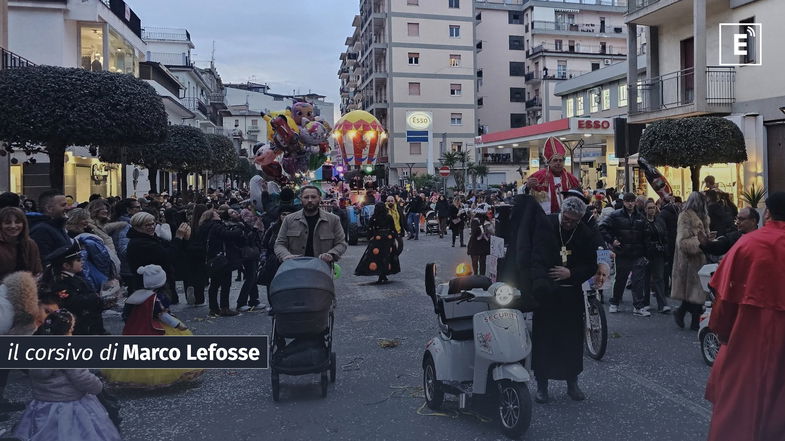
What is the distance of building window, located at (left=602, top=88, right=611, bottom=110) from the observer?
36250 mm

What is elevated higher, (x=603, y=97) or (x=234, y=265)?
(x=603, y=97)

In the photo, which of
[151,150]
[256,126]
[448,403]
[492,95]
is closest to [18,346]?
[448,403]

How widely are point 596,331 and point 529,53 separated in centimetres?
6499

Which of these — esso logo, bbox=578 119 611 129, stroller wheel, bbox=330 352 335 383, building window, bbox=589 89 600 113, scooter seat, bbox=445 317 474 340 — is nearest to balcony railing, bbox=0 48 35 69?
stroller wheel, bbox=330 352 335 383

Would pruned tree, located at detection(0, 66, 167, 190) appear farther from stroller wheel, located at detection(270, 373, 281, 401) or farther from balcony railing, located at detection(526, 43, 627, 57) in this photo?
balcony railing, located at detection(526, 43, 627, 57)

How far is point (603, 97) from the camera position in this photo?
1455 inches

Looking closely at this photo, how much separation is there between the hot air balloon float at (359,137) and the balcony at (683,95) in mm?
10845

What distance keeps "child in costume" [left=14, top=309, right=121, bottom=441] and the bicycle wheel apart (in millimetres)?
4862

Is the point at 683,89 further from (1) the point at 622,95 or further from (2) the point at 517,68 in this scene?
(2) the point at 517,68

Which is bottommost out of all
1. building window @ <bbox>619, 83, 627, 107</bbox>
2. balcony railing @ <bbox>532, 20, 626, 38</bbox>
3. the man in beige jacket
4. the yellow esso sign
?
the man in beige jacket

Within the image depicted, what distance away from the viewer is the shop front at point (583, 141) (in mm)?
30172

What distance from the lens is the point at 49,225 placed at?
696 centimetres

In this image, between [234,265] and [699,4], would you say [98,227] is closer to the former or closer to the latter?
[234,265]

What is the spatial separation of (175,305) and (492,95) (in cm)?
6337
